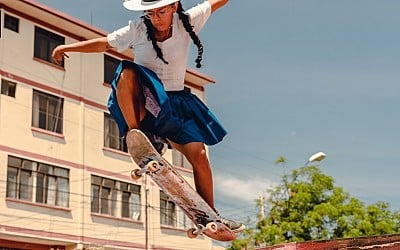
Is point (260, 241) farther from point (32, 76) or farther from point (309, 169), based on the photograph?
point (32, 76)

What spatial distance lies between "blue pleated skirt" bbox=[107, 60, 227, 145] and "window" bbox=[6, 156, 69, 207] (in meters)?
18.2

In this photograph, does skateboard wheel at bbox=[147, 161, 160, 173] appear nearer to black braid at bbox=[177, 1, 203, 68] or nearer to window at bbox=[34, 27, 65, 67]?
black braid at bbox=[177, 1, 203, 68]

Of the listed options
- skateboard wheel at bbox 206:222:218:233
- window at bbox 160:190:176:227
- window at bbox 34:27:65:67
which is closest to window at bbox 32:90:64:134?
window at bbox 34:27:65:67

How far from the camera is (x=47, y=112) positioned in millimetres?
24969

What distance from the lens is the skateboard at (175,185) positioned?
5.03 meters

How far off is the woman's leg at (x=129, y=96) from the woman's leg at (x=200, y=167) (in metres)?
0.48

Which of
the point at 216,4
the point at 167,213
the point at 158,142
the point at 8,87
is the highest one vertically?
the point at 8,87

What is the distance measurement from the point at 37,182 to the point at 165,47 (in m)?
19.4

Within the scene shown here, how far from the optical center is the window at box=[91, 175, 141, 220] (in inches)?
1028

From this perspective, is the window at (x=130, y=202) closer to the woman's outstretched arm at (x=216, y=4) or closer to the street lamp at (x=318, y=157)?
the street lamp at (x=318, y=157)

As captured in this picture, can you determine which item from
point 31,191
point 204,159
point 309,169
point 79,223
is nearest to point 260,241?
point 309,169

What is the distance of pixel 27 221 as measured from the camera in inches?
913

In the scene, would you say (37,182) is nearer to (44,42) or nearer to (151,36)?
(44,42)

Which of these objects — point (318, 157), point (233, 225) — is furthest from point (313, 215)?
point (233, 225)
